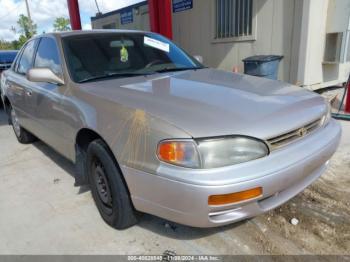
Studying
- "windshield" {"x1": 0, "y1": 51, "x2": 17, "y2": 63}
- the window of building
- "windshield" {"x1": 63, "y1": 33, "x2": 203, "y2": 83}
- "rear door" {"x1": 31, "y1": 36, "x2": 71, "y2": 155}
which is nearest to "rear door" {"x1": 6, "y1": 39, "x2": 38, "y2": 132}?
"rear door" {"x1": 31, "y1": 36, "x2": 71, "y2": 155}

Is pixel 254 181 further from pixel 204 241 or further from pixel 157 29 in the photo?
pixel 157 29

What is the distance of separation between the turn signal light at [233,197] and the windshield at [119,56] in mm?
1603

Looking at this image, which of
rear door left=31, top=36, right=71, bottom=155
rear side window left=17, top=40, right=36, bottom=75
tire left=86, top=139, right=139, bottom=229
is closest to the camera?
tire left=86, top=139, right=139, bottom=229

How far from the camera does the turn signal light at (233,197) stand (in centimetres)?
188

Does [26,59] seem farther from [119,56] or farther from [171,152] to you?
[171,152]

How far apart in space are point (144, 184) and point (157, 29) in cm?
615

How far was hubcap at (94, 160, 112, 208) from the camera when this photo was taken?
2574 millimetres

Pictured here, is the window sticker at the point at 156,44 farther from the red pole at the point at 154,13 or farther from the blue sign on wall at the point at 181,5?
the blue sign on wall at the point at 181,5

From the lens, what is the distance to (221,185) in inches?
72.6

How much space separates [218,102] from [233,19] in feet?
20.3

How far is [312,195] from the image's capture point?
299 cm

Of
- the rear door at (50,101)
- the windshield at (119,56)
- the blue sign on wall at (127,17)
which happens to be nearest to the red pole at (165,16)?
the windshield at (119,56)

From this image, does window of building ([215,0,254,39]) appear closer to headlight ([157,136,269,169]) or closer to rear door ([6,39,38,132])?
rear door ([6,39,38,132])

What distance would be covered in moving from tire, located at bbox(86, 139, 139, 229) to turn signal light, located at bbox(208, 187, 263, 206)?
0.72 metres
